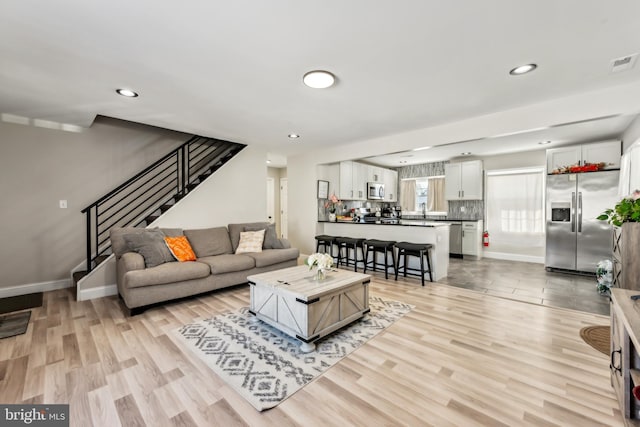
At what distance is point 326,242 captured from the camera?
5.64 meters

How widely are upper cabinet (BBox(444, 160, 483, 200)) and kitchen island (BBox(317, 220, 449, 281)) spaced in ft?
7.33

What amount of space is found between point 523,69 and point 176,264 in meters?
4.35

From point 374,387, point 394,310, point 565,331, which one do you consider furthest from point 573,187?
point 374,387

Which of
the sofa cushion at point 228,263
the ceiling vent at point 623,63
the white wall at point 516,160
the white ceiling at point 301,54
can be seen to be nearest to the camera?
the white ceiling at point 301,54

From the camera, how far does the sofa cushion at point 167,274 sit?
10.00ft

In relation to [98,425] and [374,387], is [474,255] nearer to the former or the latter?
[374,387]

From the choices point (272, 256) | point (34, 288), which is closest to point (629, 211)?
point (272, 256)

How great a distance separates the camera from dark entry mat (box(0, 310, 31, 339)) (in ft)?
8.50

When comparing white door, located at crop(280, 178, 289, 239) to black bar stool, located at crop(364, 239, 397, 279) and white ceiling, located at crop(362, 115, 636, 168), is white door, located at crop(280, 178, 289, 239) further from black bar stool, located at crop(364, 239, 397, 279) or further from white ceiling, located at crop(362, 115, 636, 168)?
black bar stool, located at crop(364, 239, 397, 279)

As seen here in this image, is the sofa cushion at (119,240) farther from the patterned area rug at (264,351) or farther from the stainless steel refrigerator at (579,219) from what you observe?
the stainless steel refrigerator at (579,219)

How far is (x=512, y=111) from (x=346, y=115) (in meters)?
2.13

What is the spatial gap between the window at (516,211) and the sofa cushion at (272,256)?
501 cm

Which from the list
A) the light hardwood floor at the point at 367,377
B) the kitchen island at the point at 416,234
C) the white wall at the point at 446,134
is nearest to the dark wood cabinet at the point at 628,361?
the light hardwood floor at the point at 367,377

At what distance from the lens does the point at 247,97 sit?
10.3 feet
